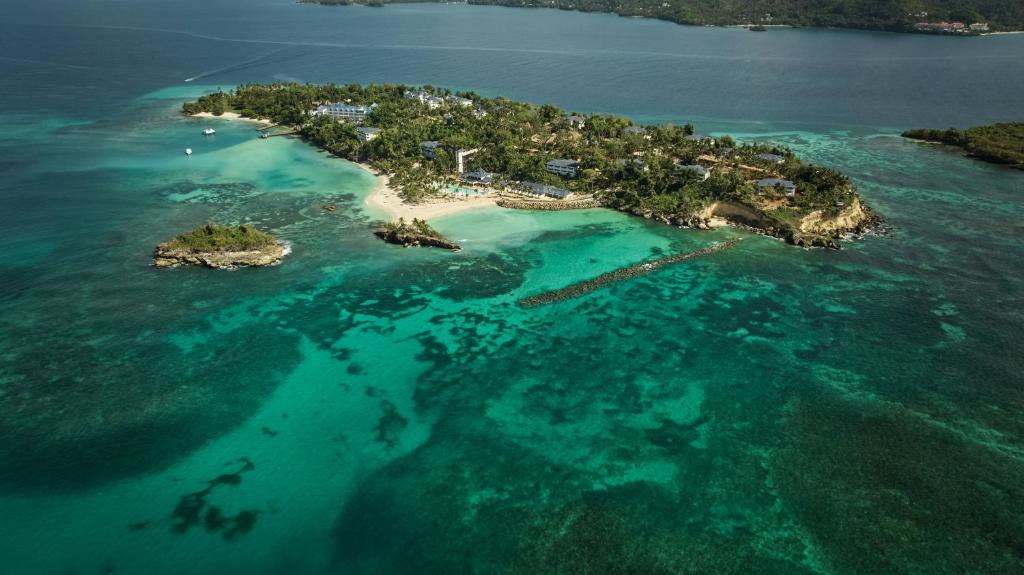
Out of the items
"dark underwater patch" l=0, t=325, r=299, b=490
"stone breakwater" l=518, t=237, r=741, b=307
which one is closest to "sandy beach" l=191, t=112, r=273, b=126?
"dark underwater patch" l=0, t=325, r=299, b=490

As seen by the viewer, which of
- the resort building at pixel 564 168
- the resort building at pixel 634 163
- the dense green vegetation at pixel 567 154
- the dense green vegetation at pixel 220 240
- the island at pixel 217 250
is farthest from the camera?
the resort building at pixel 564 168

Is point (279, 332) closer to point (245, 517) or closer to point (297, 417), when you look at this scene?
point (297, 417)

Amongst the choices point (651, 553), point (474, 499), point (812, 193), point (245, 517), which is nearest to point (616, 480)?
point (651, 553)

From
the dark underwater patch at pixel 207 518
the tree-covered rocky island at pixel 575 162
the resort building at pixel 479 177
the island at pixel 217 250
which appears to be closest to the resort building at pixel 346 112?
the tree-covered rocky island at pixel 575 162

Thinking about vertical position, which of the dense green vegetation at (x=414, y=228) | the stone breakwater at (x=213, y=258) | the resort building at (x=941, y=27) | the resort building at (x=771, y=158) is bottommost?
the stone breakwater at (x=213, y=258)

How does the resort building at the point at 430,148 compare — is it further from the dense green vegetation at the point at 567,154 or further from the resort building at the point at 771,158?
the resort building at the point at 771,158
